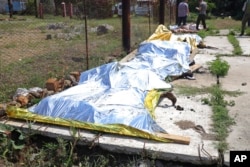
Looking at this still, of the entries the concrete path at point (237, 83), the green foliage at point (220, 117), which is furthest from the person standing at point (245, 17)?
the green foliage at point (220, 117)

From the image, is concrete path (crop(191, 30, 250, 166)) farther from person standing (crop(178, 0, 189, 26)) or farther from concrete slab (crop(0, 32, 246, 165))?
person standing (crop(178, 0, 189, 26))

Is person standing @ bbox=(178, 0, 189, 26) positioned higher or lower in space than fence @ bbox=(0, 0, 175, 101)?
higher

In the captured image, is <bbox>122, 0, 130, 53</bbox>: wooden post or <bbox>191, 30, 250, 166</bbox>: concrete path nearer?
<bbox>191, 30, 250, 166</bbox>: concrete path

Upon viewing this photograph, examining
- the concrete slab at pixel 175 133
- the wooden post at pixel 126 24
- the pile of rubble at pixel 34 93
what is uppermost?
the wooden post at pixel 126 24

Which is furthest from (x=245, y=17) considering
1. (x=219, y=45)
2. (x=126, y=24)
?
(x=126, y=24)

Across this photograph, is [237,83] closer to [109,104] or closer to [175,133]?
[175,133]

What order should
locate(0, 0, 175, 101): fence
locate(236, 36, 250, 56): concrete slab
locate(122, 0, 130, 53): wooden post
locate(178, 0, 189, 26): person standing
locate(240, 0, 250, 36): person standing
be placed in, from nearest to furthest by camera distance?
locate(0, 0, 175, 101): fence < locate(122, 0, 130, 53): wooden post < locate(236, 36, 250, 56): concrete slab < locate(240, 0, 250, 36): person standing < locate(178, 0, 189, 26): person standing

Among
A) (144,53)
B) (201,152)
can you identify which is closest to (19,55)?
(144,53)

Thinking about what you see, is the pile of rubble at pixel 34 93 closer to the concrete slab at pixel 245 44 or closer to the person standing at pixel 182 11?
the concrete slab at pixel 245 44

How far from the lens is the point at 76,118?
12.6 ft

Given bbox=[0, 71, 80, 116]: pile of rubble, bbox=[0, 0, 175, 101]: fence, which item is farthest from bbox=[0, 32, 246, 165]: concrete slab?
bbox=[0, 0, 175, 101]: fence

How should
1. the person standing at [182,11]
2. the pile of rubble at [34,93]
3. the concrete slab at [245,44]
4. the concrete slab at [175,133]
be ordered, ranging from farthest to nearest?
the person standing at [182,11] < the concrete slab at [245,44] < the pile of rubble at [34,93] < the concrete slab at [175,133]

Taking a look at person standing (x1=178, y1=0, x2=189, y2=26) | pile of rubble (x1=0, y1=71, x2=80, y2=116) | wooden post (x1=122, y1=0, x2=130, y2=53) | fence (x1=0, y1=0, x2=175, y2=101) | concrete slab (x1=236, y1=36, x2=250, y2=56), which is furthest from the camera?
person standing (x1=178, y1=0, x2=189, y2=26)

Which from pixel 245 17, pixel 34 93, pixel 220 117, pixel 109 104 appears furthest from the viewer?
pixel 245 17
